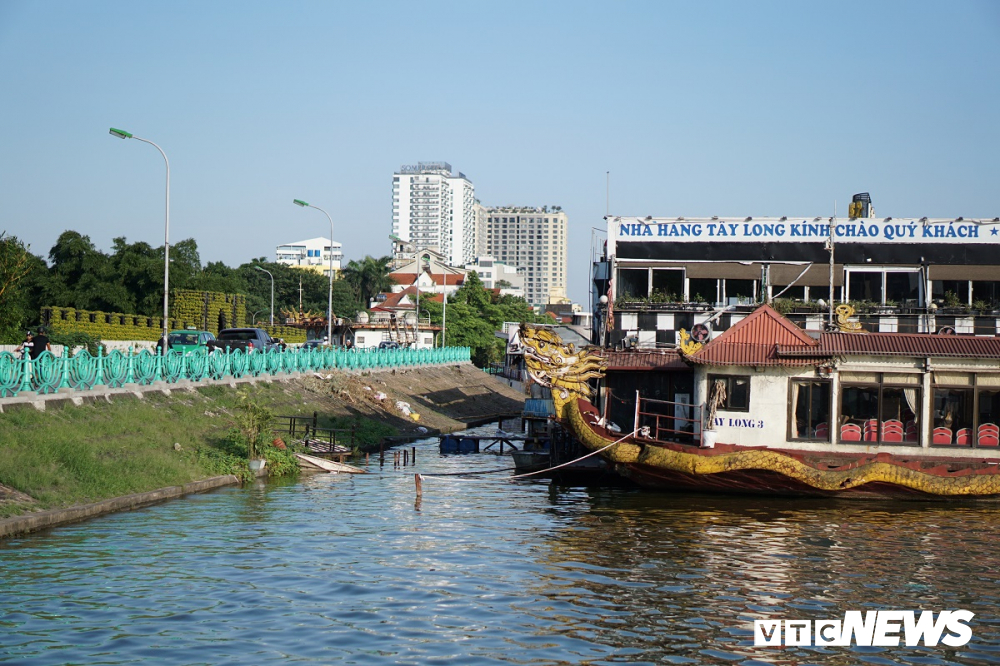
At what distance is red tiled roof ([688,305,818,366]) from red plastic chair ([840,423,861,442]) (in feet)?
6.72

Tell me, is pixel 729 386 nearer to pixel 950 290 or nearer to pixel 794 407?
pixel 794 407

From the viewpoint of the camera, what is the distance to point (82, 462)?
23891 millimetres

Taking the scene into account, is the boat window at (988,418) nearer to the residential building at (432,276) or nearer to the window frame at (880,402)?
the window frame at (880,402)

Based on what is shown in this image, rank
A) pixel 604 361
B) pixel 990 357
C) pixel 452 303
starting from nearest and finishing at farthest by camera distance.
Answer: pixel 990 357, pixel 604 361, pixel 452 303

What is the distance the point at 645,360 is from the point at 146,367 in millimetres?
16080

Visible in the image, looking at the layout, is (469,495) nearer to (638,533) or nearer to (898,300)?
(638,533)

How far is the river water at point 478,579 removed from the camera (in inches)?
554

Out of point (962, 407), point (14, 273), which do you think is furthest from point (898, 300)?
point (14, 273)

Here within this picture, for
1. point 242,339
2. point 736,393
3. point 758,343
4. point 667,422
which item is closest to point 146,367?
point 667,422

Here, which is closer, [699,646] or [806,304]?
[699,646]

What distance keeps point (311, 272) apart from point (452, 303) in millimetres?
31587

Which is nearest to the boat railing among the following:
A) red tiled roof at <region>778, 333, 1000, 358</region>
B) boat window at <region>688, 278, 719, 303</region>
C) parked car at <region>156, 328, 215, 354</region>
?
red tiled roof at <region>778, 333, 1000, 358</region>

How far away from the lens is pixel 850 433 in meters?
27.5

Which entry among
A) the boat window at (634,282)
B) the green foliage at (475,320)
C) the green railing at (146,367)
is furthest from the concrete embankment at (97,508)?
the green foliage at (475,320)
